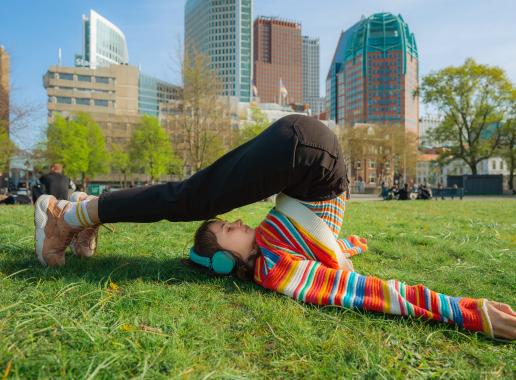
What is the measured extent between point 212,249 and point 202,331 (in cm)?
96

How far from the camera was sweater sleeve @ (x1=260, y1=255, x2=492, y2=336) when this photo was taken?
1765mm

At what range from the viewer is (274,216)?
2420 mm

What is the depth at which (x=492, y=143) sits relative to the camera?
38812 millimetres

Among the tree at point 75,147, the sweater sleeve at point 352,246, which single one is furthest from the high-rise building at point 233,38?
the sweater sleeve at point 352,246

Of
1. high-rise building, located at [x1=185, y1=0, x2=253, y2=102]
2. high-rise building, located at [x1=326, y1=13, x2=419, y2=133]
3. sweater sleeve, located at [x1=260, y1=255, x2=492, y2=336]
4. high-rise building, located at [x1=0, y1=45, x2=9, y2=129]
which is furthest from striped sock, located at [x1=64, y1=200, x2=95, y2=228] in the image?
high-rise building, located at [x1=326, y1=13, x2=419, y2=133]

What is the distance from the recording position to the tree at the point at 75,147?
141 ft

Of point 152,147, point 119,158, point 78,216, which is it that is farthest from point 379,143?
point 78,216

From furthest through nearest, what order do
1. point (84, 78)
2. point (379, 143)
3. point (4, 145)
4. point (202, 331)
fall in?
1. point (84, 78)
2. point (379, 143)
3. point (4, 145)
4. point (202, 331)

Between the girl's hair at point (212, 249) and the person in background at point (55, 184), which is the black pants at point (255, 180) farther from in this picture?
the person in background at point (55, 184)

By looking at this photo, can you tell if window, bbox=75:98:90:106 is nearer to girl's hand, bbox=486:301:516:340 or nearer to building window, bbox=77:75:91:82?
building window, bbox=77:75:91:82

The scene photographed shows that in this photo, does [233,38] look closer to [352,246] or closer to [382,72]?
[382,72]

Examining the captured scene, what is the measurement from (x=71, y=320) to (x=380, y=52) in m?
159

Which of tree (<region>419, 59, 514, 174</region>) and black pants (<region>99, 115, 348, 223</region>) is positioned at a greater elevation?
tree (<region>419, 59, 514, 174</region>)

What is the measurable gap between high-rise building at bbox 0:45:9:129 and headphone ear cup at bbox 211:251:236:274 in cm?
2394
